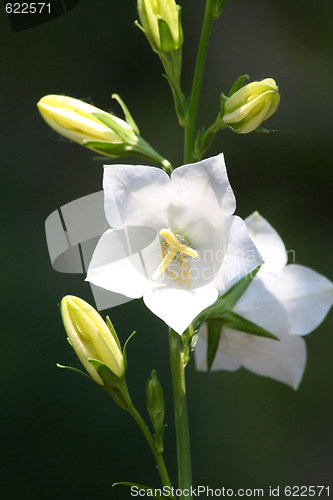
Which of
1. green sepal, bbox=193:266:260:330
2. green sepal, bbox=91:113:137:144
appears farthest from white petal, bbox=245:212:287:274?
green sepal, bbox=91:113:137:144

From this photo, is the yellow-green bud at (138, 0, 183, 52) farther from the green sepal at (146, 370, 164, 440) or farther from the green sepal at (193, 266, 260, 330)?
the green sepal at (146, 370, 164, 440)

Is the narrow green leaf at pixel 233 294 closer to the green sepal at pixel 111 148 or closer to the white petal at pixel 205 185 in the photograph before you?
the white petal at pixel 205 185

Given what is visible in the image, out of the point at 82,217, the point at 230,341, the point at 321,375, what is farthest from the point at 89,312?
the point at 321,375

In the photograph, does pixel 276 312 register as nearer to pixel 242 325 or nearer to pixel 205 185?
pixel 242 325

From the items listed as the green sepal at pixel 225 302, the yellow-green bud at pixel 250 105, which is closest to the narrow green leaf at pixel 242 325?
the green sepal at pixel 225 302

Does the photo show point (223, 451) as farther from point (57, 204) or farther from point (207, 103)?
point (207, 103)

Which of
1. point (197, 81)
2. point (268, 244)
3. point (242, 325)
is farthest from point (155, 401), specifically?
point (197, 81)
